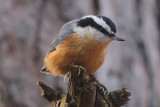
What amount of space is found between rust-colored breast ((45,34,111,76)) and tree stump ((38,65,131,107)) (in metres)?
0.27

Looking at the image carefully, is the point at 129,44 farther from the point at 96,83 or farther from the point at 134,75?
the point at 96,83

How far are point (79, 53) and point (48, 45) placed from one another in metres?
1.72

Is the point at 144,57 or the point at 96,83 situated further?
the point at 144,57

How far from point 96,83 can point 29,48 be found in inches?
75.2

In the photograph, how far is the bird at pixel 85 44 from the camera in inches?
137

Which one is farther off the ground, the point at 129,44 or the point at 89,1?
the point at 89,1

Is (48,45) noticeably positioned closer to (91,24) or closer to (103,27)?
(91,24)

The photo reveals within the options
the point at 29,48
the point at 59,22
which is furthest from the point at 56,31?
the point at 29,48

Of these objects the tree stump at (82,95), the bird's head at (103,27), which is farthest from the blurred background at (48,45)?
the tree stump at (82,95)

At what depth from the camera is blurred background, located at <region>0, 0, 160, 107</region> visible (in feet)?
16.4

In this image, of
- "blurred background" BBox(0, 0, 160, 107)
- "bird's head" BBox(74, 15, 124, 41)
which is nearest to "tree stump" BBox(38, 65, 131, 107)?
"bird's head" BBox(74, 15, 124, 41)

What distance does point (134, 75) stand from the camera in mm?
5227

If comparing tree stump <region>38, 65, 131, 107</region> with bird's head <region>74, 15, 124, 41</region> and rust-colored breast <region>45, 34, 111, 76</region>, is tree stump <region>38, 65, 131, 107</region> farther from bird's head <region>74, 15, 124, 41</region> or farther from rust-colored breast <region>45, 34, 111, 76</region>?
bird's head <region>74, 15, 124, 41</region>

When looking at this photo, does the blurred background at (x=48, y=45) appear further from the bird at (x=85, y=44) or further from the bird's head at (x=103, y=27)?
the bird's head at (x=103, y=27)
